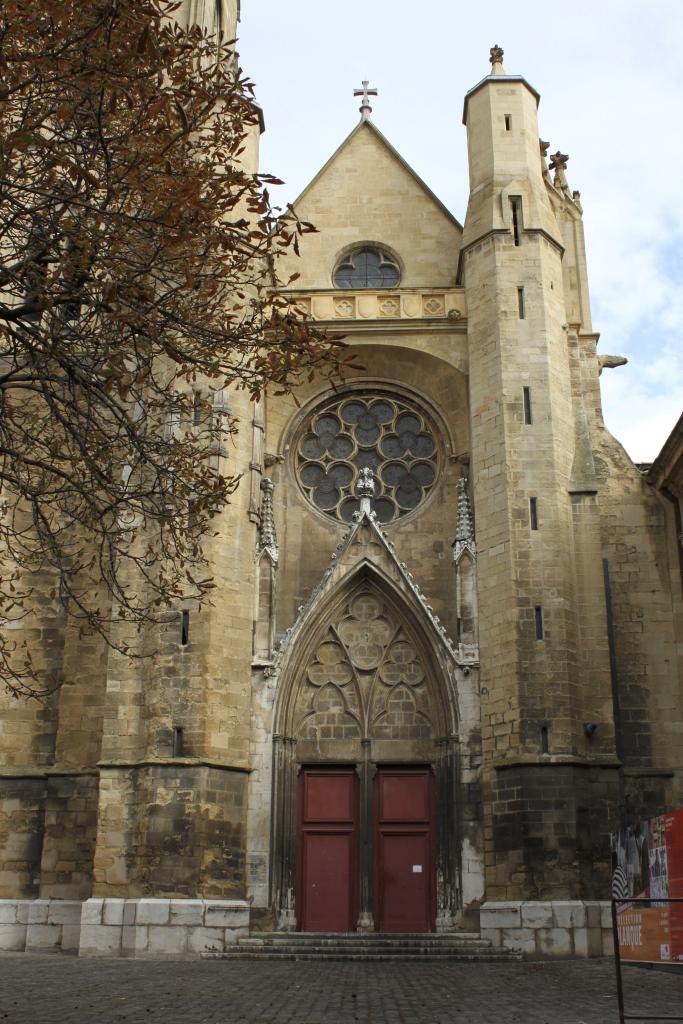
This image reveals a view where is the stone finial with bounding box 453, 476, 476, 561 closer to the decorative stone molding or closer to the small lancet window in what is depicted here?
the decorative stone molding

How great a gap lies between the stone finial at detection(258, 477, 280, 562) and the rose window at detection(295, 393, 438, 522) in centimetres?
114

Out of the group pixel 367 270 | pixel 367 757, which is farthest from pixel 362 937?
pixel 367 270

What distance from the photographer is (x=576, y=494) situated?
17891 mm

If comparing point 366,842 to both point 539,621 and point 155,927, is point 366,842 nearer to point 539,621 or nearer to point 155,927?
point 155,927

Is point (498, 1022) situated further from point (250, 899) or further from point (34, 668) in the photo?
point (34, 668)

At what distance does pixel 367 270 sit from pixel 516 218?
3.42 m

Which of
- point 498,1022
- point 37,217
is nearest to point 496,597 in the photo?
point 498,1022

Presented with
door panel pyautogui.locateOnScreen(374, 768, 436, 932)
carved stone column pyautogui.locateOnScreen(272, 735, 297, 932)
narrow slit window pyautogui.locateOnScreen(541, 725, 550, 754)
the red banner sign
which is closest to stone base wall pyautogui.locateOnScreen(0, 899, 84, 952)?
carved stone column pyautogui.locateOnScreen(272, 735, 297, 932)

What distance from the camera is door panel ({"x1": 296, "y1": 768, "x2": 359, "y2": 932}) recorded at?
1706 centimetres

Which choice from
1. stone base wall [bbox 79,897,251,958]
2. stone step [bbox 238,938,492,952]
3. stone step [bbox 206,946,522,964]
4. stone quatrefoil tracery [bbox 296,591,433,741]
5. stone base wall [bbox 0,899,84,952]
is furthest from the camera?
stone quatrefoil tracery [bbox 296,591,433,741]

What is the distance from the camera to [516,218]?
19859mm

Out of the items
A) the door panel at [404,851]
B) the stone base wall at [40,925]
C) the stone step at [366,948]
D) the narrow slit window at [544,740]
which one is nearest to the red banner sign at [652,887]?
the stone step at [366,948]

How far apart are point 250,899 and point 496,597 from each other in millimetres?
5740

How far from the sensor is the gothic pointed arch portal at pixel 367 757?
17078 mm
